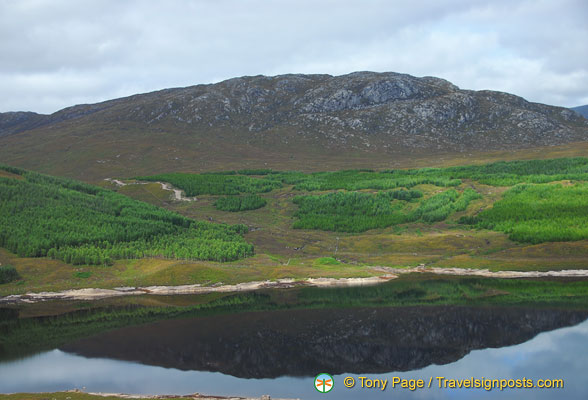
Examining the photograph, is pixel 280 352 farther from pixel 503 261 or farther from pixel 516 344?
pixel 503 261

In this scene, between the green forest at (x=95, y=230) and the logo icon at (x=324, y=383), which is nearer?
the logo icon at (x=324, y=383)

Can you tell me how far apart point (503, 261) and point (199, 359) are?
88755 mm

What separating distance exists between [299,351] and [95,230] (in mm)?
94763

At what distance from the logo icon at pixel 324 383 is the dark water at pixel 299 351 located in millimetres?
771

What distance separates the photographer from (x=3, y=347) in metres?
69.2

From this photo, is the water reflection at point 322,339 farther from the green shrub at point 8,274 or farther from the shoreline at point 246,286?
the green shrub at point 8,274

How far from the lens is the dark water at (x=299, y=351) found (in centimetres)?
5372

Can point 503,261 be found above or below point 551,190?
below

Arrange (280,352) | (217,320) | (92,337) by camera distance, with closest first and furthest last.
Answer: (280,352) → (92,337) → (217,320)

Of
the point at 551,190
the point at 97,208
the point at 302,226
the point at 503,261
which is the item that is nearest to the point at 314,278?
the point at 503,261

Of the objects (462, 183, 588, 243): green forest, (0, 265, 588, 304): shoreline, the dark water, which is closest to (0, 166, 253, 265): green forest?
(0, 265, 588, 304): shoreline

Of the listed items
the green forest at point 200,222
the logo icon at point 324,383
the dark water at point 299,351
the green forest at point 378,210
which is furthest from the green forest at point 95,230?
the logo icon at point 324,383

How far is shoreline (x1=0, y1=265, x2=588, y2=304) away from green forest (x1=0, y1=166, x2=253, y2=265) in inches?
658

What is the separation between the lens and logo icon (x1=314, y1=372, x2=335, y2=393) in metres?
51.0
